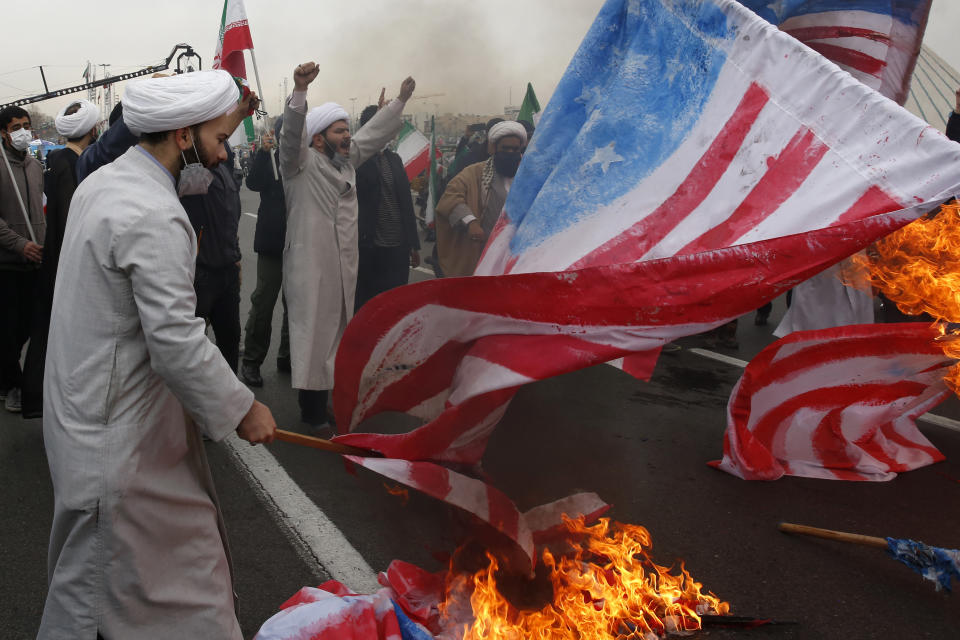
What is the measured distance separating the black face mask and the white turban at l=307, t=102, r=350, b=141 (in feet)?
5.84

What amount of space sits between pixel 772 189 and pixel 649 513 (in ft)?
6.16

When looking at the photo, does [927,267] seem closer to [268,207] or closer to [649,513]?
[649,513]

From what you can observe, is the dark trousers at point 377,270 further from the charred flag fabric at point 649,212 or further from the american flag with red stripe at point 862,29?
the american flag with red stripe at point 862,29

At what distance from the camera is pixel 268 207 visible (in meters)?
5.43

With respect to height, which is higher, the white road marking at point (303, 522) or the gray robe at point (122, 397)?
the gray robe at point (122, 397)

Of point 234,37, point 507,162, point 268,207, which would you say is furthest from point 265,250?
point 507,162

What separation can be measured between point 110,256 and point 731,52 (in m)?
2.12

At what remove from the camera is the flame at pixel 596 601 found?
97.7 inches

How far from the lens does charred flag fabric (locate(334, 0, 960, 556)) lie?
7.67 feet

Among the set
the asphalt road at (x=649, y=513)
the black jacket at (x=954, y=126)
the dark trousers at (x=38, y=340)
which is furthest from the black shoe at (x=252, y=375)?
the black jacket at (x=954, y=126)

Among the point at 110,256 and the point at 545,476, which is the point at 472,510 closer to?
the point at 110,256

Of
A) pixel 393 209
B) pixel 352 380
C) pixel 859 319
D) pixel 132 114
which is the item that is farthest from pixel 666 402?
pixel 132 114

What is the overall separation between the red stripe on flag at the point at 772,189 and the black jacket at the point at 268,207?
3.44 m

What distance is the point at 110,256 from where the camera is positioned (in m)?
1.94
